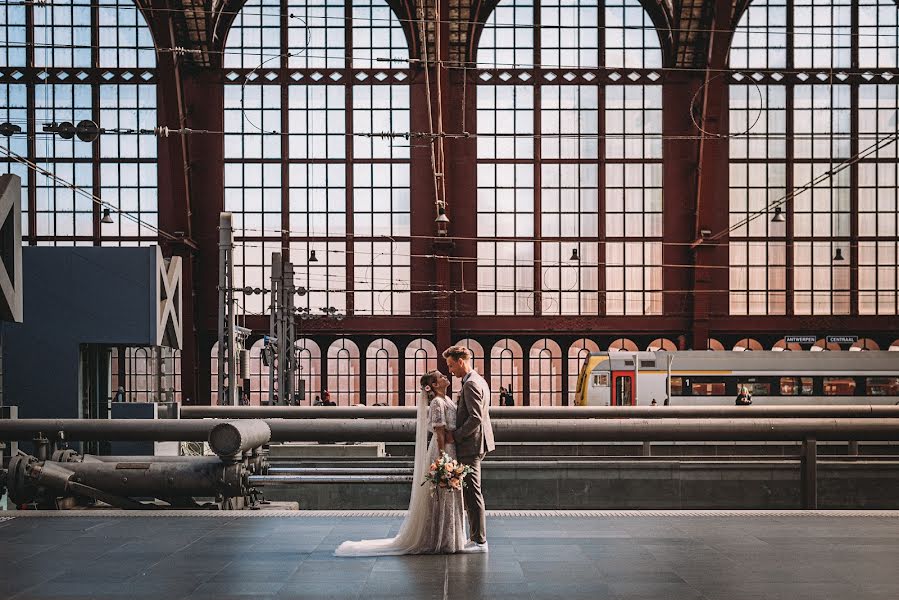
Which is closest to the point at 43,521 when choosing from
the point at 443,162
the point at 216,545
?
the point at 216,545

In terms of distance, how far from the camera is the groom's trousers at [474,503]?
913cm

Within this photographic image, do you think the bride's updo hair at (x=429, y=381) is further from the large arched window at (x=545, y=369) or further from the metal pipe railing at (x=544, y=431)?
the large arched window at (x=545, y=369)

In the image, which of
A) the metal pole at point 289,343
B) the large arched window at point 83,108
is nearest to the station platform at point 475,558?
the metal pole at point 289,343

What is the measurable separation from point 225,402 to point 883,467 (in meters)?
17.9

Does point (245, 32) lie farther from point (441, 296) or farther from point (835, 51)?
point (835, 51)

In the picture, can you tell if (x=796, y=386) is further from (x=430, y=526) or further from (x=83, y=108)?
(x=430, y=526)

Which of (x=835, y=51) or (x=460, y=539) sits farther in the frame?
(x=835, y=51)

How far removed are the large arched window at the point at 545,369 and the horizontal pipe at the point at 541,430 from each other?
32659 millimetres

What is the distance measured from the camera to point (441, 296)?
146 feet

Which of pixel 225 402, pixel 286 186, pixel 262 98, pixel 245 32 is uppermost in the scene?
pixel 245 32

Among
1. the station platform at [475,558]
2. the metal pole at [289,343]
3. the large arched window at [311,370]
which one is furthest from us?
the large arched window at [311,370]

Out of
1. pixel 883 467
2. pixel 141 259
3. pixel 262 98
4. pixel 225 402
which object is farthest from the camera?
pixel 262 98

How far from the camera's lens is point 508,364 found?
45.8m

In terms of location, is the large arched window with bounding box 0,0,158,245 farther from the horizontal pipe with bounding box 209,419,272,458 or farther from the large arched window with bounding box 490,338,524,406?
the horizontal pipe with bounding box 209,419,272,458
